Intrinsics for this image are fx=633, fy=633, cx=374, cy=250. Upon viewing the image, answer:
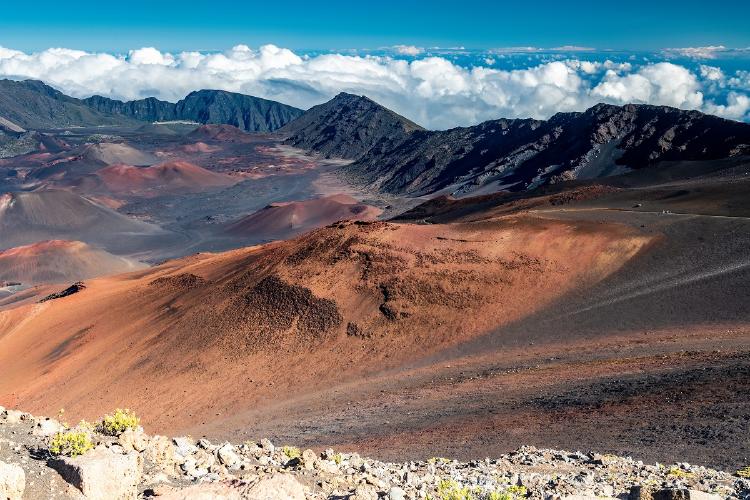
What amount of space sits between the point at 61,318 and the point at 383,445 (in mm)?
27709

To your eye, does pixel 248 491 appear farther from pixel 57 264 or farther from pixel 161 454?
pixel 57 264

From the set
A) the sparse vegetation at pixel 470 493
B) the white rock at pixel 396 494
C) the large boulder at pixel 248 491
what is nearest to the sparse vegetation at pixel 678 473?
the sparse vegetation at pixel 470 493

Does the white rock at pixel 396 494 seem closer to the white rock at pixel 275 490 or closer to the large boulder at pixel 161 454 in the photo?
the white rock at pixel 275 490

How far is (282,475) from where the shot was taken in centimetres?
794

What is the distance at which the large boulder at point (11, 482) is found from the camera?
693 centimetres

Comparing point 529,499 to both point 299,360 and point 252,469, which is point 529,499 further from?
point 299,360

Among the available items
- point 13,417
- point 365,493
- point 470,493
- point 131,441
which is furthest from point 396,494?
point 13,417

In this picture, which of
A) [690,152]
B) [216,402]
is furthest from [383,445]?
[690,152]

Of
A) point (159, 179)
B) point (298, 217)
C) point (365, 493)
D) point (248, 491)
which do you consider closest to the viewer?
point (248, 491)

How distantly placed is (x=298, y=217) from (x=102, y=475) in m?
95.7

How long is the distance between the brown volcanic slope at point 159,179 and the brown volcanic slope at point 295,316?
118668 mm

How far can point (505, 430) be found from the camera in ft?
53.0

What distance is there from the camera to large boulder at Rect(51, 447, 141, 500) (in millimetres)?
7375

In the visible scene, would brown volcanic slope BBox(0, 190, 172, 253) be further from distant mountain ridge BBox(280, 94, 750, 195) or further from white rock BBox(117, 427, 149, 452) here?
white rock BBox(117, 427, 149, 452)
